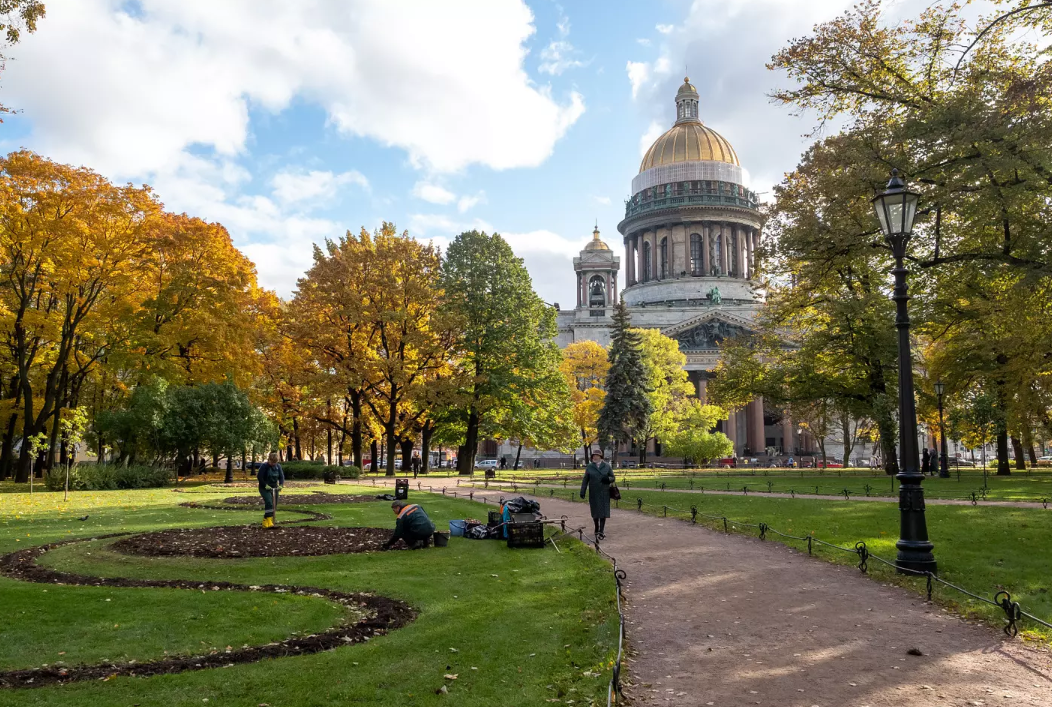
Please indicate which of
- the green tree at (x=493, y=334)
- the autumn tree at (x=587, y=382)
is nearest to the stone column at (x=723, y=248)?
the autumn tree at (x=587, y=382)

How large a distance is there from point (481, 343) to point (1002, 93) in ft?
100

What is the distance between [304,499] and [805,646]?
19.7 meters

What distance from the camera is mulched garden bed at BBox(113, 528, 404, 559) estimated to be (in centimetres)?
1340

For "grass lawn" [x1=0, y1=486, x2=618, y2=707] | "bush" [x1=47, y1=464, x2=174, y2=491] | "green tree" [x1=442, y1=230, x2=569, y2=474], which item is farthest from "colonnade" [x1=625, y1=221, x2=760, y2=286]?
"grass lawn" [x1=0, y1=486, x2=618, y2=707]

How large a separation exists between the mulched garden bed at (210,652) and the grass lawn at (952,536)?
6990 mm

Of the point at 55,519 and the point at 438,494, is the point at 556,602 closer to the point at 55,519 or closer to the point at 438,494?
the point at 55,519

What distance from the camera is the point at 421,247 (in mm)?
41906

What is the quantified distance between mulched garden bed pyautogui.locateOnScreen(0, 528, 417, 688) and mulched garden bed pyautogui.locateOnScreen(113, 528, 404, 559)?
2.14 meters

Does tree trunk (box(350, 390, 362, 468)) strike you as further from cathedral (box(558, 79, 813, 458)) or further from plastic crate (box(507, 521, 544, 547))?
cathedral (box(558, 79, 813, 458))

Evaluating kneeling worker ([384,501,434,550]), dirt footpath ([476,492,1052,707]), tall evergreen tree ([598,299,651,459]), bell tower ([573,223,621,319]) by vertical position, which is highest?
bell tower ([573,223,621,319])

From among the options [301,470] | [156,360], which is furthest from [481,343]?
[156,360]

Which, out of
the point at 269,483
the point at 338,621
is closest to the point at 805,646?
the point at 338,621

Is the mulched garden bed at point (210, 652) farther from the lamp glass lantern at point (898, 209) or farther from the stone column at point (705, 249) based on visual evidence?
Answer: the stone column at point (705, 249)

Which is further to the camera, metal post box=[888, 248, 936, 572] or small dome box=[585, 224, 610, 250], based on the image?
small dome box=[585, 224, 610, 250]
